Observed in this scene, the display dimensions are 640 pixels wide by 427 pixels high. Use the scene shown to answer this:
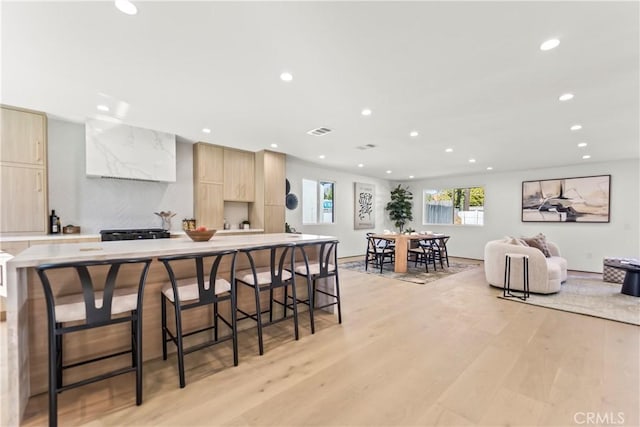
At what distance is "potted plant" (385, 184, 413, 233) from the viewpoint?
9.26 m

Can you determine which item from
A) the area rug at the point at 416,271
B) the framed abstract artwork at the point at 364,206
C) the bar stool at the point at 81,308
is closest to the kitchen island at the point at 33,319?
the bar stool at the point at 81,308

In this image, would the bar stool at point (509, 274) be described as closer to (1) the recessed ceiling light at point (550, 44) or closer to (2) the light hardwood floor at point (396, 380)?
(2) the light hardwood floor at point (396, 380)

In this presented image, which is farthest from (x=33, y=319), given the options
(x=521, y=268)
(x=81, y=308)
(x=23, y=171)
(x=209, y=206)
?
(x=521, y=268)

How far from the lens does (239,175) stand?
5.49 m

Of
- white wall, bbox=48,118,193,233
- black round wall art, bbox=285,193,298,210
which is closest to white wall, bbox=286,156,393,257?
black round wall art, bbox=285,193,298,210

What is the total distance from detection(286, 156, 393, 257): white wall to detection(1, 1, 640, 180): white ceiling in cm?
260

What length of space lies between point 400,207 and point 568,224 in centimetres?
427

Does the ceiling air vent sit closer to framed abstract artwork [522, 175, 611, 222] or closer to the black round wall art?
the black round wall art

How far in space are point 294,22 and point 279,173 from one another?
387cm

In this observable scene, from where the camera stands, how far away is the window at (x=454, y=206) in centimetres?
815

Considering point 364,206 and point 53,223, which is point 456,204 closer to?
point 364,206

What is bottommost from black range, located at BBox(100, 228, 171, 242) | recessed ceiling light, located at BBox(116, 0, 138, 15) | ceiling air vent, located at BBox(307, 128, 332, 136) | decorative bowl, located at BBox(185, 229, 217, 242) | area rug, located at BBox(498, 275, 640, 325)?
area rug, located at BBox(498, 275, 640, 325)

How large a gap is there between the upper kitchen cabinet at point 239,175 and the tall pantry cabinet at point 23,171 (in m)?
2.52

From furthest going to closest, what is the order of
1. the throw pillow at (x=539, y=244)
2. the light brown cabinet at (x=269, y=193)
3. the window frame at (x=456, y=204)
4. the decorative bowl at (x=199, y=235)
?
1. the window frame at (x=456, y=204)
2. the light brown cabinet at (x=269, y=193)
3. the throw pillow at (x=539, y=244)
4. the decorative bowl at (x=199, y=235)
